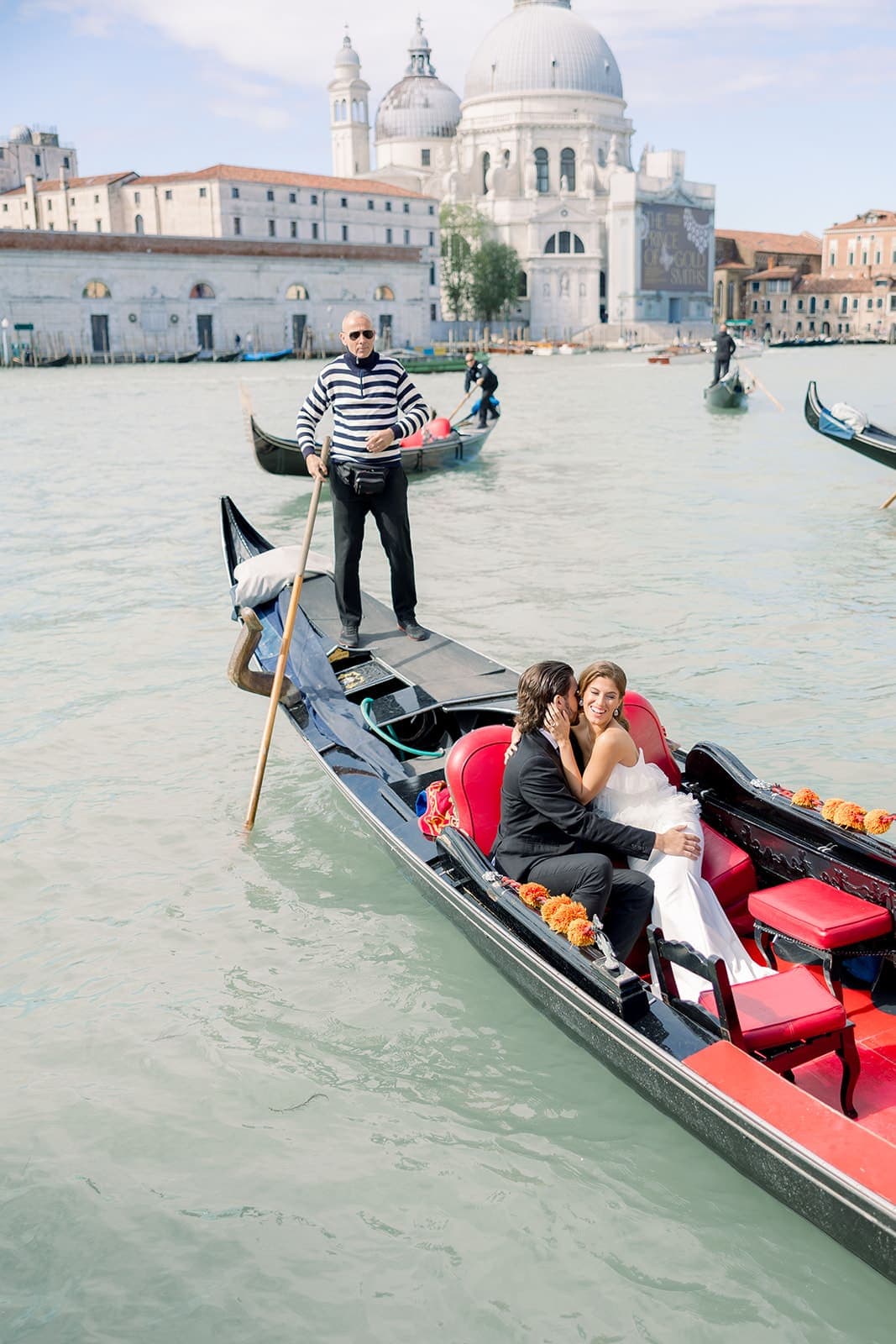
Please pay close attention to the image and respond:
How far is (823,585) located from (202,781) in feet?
12.3

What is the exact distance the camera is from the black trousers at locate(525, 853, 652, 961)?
7.16ft

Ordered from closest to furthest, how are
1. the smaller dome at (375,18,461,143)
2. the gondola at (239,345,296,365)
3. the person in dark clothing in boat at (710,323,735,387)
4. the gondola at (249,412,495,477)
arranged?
1. the gondola at (249,412,495,477)
2. the person in dark clothing in boat at (710,323,735,387)
3. the gondola at (239,345,296,365)
4. the smaller dome at (375,18,461,143)

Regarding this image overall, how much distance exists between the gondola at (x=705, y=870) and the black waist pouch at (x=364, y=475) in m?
0.47

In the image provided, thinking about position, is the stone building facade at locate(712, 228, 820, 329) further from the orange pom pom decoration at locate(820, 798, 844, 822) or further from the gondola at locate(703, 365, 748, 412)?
the orange pom pom decoration at locate(820, 798, 844, 822)

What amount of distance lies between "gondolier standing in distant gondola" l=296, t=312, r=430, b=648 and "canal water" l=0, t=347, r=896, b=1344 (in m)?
0.61

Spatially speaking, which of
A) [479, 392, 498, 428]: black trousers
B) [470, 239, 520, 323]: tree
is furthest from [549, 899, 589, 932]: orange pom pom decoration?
[470, 239, 520, 323]: tree

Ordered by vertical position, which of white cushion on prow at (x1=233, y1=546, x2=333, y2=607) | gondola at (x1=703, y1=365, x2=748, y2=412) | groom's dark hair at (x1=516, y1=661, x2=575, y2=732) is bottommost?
white cushion on prow at (x1=233, y1=546, x2=333, y2=607)

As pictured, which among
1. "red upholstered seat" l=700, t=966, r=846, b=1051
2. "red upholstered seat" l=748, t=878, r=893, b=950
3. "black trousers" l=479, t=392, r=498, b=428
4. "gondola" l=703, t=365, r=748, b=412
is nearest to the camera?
"red upholstered seat" l=700, t=966, r=846, b=1051

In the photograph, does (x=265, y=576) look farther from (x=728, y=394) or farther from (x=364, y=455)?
(x=728, y=394)

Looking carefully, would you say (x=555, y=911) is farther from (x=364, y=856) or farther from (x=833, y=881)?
(x=364, y=856)

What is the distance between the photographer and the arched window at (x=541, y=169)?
4859 centimetres

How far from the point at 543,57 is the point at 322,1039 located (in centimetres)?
5274

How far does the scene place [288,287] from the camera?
123ft

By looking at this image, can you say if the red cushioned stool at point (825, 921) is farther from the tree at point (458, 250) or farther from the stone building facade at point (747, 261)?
the stone building facade at point (747, 261)
